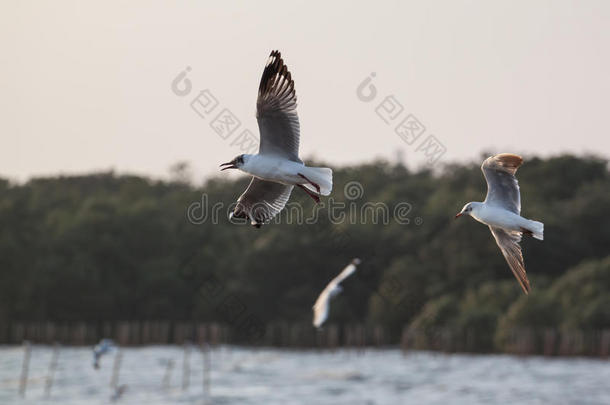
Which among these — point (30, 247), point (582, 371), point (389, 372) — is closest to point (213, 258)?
point (30, 247)

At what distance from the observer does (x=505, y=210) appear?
1052 cm

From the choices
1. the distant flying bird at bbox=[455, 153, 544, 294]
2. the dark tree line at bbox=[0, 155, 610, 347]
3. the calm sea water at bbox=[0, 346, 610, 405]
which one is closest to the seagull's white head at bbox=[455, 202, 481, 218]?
the distant flying bird at bbox=[455, 153, 544, 294]

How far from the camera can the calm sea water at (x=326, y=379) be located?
143 feet

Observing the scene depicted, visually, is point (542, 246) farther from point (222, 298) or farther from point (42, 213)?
point (42, 213)

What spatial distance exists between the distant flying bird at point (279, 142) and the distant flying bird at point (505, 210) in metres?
1.47

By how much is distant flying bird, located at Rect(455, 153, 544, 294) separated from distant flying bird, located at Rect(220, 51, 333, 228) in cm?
147

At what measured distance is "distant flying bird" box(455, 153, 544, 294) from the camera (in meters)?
10.3

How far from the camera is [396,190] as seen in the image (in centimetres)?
7119

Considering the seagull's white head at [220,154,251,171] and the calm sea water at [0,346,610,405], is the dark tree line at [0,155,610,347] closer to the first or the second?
the calm sea water at [0,346,610,405]
